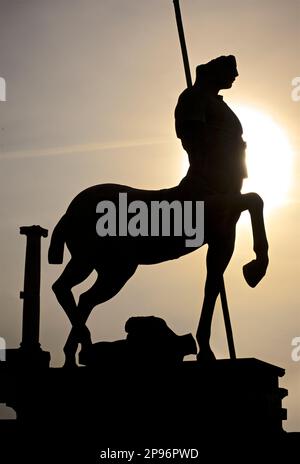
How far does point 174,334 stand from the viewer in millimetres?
9227

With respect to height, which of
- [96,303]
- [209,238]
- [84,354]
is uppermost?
[209,238]

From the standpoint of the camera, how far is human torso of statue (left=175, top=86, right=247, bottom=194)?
31.4 feet

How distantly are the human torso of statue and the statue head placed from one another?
0.26 m

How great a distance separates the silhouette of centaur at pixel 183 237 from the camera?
9.44 m

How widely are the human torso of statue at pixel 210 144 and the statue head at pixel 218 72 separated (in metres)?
0.26

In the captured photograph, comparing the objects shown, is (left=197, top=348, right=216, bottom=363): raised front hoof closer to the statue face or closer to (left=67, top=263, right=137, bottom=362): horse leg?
(left=67, top=263, right=137, bottom=362): horse leg

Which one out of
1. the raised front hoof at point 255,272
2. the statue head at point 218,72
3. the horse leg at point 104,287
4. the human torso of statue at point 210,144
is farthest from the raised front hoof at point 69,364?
the statue head at point 218,72

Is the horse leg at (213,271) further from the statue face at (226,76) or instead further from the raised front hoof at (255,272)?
the statue face at (226,76)
